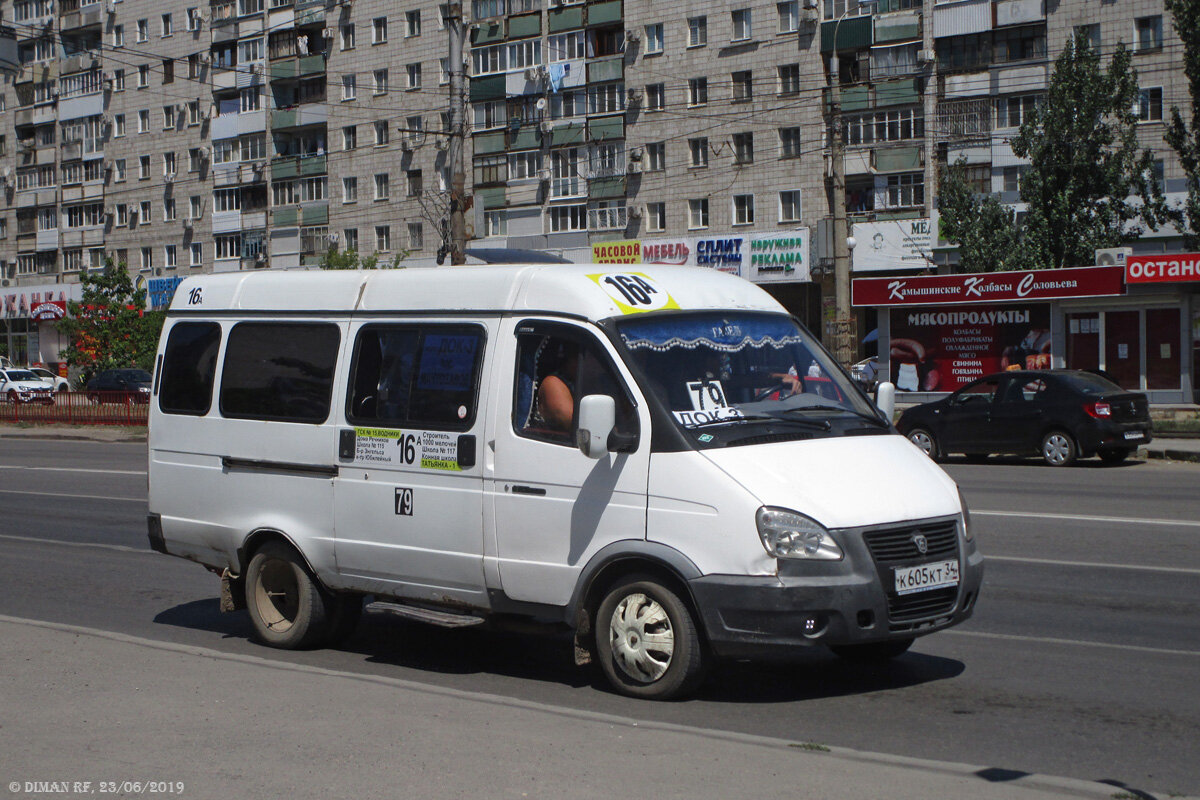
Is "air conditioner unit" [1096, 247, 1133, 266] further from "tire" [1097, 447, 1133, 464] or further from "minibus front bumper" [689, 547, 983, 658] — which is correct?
"minibus front bumper" [689, 547, 983, 658]

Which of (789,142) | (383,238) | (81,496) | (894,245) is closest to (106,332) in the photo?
(383,238)

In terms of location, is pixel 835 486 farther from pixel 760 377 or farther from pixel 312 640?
pixel 312 640

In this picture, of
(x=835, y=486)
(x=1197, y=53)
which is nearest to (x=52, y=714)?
(x=835, y=486)

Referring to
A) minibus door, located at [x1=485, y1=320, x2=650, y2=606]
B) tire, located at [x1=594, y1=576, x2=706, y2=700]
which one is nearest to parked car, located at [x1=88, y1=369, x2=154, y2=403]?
minibus door, located at [x1=485, y1=320, x2=650, y2=606]

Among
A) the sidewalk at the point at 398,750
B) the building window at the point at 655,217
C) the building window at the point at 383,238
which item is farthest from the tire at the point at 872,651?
the building window at the point at 383,238

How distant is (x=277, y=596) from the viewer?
823 centimetres

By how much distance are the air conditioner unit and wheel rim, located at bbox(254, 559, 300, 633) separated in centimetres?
2618

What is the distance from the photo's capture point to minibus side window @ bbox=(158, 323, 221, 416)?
8531mm

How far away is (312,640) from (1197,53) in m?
33.9

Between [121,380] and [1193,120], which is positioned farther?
[121,380]

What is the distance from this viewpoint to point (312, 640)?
26.5ft

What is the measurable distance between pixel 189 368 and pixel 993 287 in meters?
25.1

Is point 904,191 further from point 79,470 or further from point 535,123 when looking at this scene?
point 79,470

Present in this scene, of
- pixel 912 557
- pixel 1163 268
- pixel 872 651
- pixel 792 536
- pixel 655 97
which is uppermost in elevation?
pixel 655 97
